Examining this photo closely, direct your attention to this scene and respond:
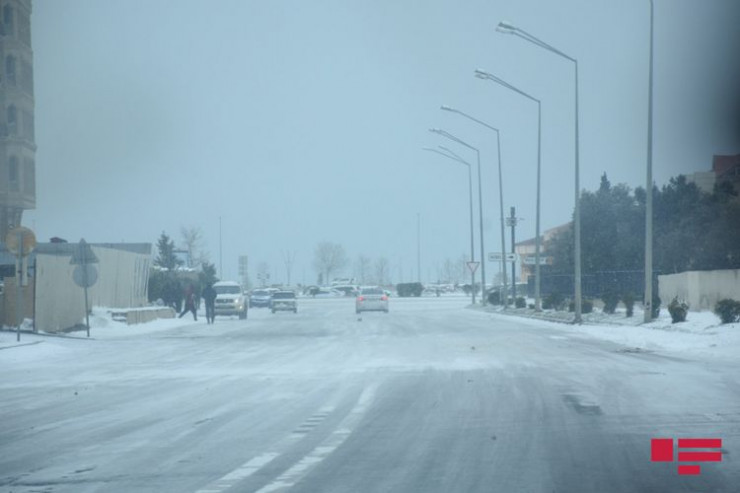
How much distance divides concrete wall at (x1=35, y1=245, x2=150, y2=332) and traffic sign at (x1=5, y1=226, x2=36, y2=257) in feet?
13.2

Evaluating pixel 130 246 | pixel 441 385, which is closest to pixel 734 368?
pixel 441 385

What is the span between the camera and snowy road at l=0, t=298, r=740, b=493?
9234 mm

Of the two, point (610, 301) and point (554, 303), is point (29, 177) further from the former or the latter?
point (610, 301)

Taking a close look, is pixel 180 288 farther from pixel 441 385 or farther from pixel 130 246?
pixel 441 385

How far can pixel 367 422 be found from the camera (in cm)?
1288

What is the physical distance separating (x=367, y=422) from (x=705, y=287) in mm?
32536

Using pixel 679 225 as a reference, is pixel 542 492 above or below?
below

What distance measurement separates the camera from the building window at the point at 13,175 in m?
62.5

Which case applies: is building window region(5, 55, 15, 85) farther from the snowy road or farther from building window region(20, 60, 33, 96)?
the snowy road

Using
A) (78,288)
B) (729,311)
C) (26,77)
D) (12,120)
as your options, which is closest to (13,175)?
(12,120)

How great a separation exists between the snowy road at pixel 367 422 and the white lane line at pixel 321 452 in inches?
1.2

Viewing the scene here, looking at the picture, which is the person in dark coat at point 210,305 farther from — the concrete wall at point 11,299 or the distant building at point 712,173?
the distant building at point 712,173

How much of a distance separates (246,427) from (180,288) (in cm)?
5323

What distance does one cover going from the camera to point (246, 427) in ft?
41.6
